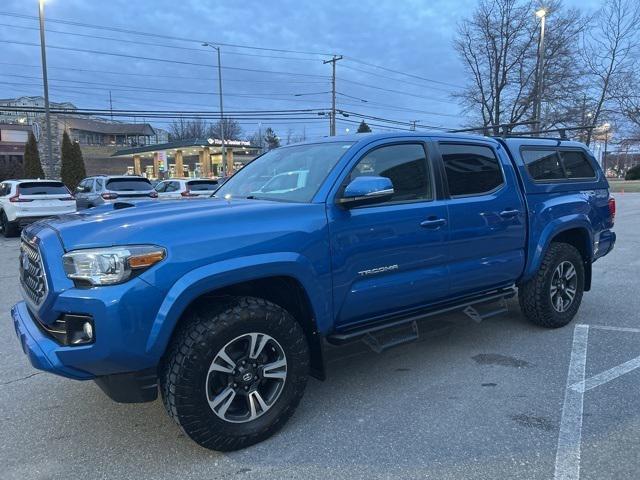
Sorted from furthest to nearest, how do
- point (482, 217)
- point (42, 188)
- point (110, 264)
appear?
point (42, 188), point (482, 217), point (110, 264)

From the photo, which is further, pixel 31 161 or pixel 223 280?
pixel 31 161

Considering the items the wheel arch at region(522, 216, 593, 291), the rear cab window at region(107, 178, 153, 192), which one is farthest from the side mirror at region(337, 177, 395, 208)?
the rear cab window at region(107, 178, 153, 192)

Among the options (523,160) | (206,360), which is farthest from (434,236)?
(206,360)

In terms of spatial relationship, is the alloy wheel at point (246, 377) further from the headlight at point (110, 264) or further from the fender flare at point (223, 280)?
the headlight at point (110, 264)

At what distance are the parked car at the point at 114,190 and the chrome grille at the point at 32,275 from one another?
1331 centimetres

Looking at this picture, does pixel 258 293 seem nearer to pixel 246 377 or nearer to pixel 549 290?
pixel 246 377

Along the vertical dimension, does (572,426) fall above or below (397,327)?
below

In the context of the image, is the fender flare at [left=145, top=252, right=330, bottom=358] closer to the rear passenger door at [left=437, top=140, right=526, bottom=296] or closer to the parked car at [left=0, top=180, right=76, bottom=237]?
the rear passenger door at [left=437, top=140, right=526, bottom=296]

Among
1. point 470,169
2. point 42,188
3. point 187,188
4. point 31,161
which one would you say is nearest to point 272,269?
point 470,169

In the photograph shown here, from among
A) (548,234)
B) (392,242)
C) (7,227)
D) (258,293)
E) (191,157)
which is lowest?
(7,227)

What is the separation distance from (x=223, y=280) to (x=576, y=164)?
440cm

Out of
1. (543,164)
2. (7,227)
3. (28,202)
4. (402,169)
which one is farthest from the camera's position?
(7,227)

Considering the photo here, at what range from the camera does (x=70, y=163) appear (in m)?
29.7

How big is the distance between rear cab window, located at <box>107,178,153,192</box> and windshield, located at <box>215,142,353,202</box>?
13.3 metres
